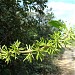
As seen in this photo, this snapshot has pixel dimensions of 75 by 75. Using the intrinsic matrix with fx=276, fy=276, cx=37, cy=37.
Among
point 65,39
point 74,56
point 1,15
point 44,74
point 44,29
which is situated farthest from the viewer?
point 74,56

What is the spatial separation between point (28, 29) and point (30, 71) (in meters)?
2.58

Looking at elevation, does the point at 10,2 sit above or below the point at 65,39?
below

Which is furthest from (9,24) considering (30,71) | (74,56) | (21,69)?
(74,56)

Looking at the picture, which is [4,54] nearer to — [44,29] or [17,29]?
[17,29]

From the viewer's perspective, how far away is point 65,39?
96cm

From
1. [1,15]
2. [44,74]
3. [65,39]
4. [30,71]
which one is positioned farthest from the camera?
[44,74]

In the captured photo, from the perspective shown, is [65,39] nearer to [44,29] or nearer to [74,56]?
[44,29]

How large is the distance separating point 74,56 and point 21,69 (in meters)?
13.2

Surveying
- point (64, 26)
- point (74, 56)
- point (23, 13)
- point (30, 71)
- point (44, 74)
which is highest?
point (64, 26)

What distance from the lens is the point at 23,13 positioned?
910 centimetres

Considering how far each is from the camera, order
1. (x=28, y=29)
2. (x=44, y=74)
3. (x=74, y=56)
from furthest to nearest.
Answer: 1. (x=74, y=56)
2. (x=44, y=74)
3. (x=28, y=29)

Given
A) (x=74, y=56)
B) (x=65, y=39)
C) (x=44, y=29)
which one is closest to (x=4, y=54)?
(x=65, y=39)

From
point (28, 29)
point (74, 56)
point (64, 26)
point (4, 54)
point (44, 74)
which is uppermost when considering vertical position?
point (64, 26)

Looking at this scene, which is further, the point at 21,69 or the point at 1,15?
the point at 21,69
